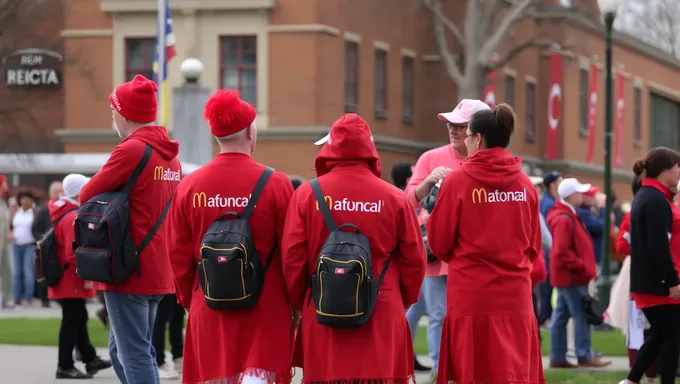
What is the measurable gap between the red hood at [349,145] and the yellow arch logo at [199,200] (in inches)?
24.9

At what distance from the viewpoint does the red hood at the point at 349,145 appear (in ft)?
25.1

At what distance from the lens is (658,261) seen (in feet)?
35.4

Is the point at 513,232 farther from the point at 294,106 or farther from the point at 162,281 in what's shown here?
the point at 294,106

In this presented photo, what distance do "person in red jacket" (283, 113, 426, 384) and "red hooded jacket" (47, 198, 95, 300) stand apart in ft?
18.2

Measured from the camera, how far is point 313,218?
7488 millimetres

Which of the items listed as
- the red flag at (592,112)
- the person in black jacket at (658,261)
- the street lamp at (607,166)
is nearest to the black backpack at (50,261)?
the person in black jacket at (658,261)

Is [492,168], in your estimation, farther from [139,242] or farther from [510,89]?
[510,89]

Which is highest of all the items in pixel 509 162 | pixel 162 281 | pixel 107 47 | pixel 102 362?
pixel 107 47

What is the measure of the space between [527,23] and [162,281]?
145 ft

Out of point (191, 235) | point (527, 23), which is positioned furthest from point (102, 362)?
→ point (527, 23)

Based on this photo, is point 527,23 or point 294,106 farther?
point 527,23

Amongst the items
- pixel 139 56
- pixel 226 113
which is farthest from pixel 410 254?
pixel 139 56

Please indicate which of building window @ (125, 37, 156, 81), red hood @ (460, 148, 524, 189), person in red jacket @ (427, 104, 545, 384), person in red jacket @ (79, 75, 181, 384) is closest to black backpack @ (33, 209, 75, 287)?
person in red jacket @ (79, 75, 181, 384)

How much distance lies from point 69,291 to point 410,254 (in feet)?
19.6
